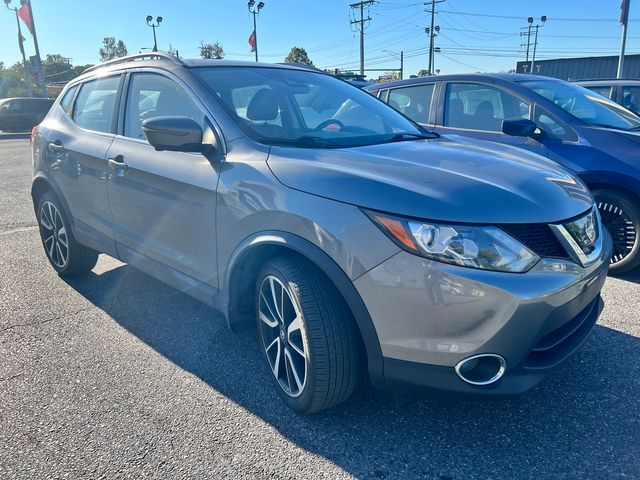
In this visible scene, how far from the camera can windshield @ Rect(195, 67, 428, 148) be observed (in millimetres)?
2689

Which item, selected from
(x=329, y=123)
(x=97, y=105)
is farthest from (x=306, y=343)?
A: (x=97, y=105)

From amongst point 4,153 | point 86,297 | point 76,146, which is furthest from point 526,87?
point 4,153

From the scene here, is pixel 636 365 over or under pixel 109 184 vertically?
under

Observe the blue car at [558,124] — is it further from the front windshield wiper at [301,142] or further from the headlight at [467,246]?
the headlight at [467,246]

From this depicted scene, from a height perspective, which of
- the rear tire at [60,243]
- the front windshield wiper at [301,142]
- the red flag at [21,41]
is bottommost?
the rear tire at [60,243]

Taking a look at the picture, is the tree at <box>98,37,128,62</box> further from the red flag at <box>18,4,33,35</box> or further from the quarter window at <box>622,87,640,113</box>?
the quarter window at <box>622,87,640,113</box>

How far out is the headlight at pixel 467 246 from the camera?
1836 mm

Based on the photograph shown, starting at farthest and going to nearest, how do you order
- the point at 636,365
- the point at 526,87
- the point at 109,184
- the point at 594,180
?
the point at 526,87 < the point at 594,180 < the point at 109,184 < the point at 636,365

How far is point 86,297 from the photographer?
390 centimetres

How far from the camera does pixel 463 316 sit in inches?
72.0

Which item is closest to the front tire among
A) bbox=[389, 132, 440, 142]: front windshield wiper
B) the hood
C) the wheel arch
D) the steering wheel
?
the hood

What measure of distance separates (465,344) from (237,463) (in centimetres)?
107

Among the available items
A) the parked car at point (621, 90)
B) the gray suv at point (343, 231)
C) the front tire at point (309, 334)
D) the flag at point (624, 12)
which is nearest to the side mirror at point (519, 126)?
the gray suv at point (343, 231)

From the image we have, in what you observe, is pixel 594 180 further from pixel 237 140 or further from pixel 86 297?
pixel 86 297
